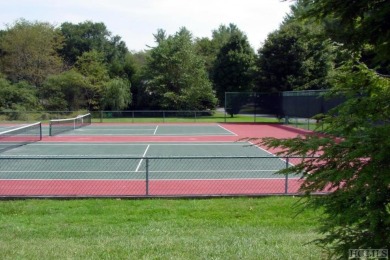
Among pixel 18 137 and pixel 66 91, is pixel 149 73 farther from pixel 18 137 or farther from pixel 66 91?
pixel 18 137

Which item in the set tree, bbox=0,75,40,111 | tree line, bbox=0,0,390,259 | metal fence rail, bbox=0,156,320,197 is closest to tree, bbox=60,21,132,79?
tree line, bbox=0,0,390,259

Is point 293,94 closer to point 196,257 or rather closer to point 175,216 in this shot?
point 175,216

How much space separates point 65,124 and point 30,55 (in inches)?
1118

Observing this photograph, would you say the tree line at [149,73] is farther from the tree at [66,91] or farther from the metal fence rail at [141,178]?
the metal fence rail at [141,178]

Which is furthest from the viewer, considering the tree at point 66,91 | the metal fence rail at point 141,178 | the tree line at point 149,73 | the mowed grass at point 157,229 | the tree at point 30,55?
the tree at point 30,55

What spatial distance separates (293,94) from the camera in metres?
38.9

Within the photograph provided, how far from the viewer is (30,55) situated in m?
62.5

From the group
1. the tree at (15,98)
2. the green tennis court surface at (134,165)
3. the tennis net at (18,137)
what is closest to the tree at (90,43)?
the tree at (15,98)

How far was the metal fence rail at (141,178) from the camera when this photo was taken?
1300 cm

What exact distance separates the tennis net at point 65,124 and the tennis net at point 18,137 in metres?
1.31

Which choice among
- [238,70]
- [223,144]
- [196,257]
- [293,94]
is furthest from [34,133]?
[238,70]

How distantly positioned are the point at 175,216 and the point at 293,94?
3082 centimetres

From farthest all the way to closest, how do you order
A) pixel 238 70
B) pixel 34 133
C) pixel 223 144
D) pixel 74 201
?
1. pixel 238 70
2. pixel 34 133
3. pixel 223 144
4. pixel 74 201

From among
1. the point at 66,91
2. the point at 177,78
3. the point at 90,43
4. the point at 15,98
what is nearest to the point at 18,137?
the point at 66,91
